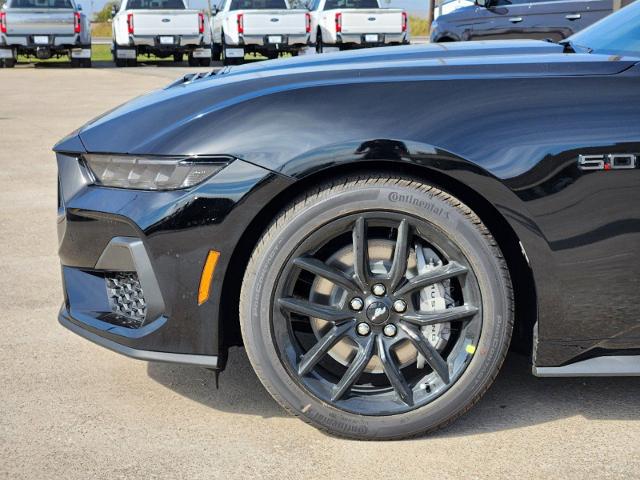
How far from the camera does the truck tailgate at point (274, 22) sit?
20672 millimetres

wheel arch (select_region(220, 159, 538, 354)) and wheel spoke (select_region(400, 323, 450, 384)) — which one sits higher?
wheel arch (select_region(220, 159, 538, 354))

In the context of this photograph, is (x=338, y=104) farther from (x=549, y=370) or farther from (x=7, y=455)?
(x=7, y=455)

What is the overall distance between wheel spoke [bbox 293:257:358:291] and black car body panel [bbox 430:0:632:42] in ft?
23.7

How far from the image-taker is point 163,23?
21266 mm

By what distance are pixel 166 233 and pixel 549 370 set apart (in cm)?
129

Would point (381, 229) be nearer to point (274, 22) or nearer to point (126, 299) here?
point (126, 299)

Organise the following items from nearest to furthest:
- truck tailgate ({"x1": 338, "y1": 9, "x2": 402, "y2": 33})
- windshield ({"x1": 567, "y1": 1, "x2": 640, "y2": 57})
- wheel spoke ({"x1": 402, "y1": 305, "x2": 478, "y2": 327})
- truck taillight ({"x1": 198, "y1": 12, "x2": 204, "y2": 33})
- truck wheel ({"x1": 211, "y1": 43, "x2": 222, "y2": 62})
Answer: wheel spoke ({"x1": 402, "y1": 305, "x2": 478, "y2": 327}), windshield ({"x1": 567, "y1": 1, "x2": 640, "y2": 57}), truck tailgate ({"x1": 338, "y1": 9, "x2": 402, "y2": 33}), truck taillight ({"x1": 198, "y1": 12, "x2": 204, "y2": 33}), truck wheel ({"x1": 211, "y1": 43, "x2": 222, "y2": 62})

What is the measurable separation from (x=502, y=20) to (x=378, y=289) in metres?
8.01

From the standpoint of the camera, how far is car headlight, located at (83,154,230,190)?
2.92 metres

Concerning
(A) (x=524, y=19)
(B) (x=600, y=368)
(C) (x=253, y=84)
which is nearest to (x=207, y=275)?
(C) (x=253, y=84)

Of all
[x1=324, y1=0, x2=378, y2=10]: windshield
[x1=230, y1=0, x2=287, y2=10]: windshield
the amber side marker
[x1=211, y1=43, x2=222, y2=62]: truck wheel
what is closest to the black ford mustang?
the amber side marker

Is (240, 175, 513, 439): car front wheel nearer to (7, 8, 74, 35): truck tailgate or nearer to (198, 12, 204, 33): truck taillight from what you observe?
(198, 12, 204, 33): truck taillight

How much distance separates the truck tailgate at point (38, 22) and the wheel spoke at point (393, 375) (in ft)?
65.3

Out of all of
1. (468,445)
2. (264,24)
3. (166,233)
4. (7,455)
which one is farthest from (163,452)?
(264,24)
